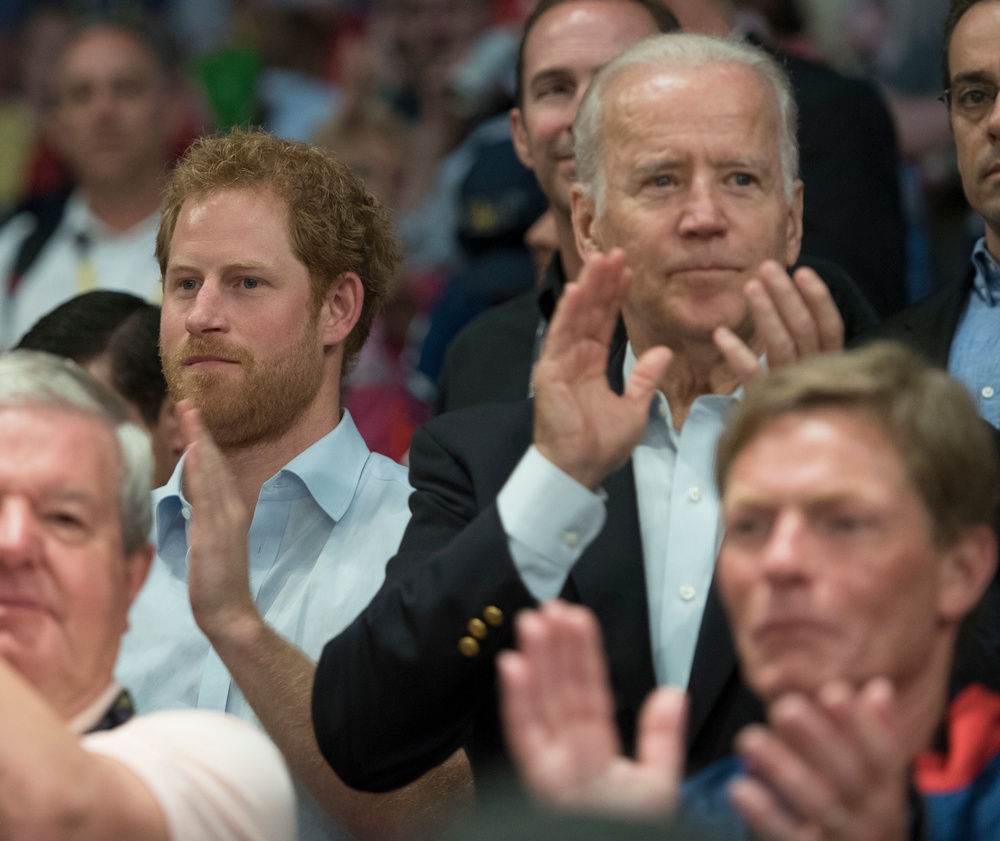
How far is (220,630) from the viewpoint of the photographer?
10.5ft

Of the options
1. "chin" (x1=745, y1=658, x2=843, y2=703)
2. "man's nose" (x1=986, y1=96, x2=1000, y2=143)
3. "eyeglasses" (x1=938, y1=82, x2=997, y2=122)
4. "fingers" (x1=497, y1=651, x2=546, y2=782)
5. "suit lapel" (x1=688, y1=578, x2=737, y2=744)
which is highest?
"eyeglasses" (x1=938, y1=82, x2=997, y2=122)

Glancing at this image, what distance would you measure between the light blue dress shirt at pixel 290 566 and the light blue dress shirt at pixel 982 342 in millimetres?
1121

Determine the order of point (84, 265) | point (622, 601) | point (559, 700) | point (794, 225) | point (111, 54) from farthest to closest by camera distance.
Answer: point (111, 54) → point (84, 265) → point (794, 225) → point (622, 601) → point (559, 700)

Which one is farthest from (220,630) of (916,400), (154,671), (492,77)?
(492,77)

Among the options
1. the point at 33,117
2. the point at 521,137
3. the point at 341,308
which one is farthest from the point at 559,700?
the point at 33,117

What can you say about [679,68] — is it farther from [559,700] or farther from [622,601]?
[559,700]

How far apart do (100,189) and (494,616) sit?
3486 millimetres

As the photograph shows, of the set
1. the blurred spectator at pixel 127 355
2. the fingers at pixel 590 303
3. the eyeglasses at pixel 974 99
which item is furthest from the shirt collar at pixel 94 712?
the eyeglasses at pixel 974 99

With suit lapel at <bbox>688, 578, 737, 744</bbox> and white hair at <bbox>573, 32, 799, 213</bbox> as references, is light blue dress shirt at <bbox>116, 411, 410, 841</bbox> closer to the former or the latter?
white hair at <bbox>573, 32, 799, 213</bbox>

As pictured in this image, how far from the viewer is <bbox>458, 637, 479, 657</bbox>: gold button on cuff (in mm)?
2795

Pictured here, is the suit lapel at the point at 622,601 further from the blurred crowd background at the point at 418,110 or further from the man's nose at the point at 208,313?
the blurred crowd background at the point at 418,110

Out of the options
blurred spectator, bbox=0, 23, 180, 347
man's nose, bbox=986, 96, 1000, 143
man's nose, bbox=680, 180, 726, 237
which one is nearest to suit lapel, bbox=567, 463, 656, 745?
man's nose, bbox=680, 180, 726, 237

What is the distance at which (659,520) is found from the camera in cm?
308

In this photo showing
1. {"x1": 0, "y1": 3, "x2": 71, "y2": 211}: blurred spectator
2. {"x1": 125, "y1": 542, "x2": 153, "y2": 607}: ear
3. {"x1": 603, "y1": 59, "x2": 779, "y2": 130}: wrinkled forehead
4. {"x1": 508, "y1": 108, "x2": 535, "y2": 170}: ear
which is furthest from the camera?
{"x1": 0, "y1": 3, "x2": 71, "y2": 211}: blurred spectator
